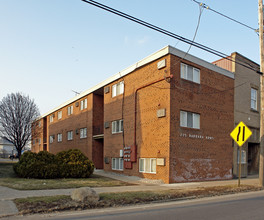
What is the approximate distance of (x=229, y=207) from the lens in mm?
9289

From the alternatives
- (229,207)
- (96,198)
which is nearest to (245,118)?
(229,207)

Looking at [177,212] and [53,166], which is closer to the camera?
[177,212]

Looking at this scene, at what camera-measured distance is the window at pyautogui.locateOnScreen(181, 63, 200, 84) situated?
18.2 meters

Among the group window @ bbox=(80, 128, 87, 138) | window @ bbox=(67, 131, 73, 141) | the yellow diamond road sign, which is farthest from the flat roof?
window @ bbox=(67, 131, 73, 141)

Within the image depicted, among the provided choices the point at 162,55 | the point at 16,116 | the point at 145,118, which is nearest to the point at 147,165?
the point at 145,118

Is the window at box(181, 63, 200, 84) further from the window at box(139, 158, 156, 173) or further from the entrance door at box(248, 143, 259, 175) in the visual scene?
the entrance door at box(248, 143, 259, 175)

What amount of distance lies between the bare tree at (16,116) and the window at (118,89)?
1365 cm

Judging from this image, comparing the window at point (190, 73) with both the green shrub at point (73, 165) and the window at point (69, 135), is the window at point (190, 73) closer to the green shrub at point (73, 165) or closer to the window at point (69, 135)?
the green shrub at point (73, 165)

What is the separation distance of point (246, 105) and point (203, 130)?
20.9 feet

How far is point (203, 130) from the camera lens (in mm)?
18875

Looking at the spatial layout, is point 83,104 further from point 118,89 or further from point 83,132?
point 118,89

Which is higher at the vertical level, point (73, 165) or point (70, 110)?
point (70, 110)

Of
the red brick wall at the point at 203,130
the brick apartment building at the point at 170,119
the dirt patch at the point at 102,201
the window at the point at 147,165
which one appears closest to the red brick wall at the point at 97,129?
the brick apartment building at the point at 170,119

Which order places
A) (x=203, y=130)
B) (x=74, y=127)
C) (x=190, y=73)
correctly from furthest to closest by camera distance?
1. (x=74, y=127)
2. (x=203, y=130)
3. (x=190, y=73)
